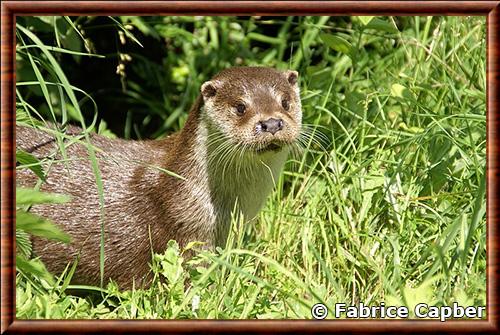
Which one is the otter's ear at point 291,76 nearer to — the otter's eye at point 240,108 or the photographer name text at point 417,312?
the otter's eye at point 240,108

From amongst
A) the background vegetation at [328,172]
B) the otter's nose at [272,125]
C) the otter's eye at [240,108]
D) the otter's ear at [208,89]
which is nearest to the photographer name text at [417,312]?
the background vegetation at [328,172]

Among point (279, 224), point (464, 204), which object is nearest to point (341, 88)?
point (279, 224)

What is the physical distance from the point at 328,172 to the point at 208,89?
740 mm

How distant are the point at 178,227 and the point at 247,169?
37 centimetres

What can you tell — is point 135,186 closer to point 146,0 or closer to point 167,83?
point 146,0

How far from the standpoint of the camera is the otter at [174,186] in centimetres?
369

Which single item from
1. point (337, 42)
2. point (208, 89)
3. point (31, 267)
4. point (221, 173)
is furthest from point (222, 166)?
point (31, 267)

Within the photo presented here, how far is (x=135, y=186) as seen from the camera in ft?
12.7

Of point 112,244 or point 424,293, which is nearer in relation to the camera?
point 424,293

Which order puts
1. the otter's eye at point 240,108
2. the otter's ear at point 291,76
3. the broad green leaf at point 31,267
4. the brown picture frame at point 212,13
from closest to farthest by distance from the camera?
the brown picture frame at point 212,13 → the broad green leaf at point 31,267 → the otter's eye at point 240,108 → the otter's ear at point 291,76

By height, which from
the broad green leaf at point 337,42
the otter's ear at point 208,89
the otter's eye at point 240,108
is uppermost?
the broad green leaf at point 337,42

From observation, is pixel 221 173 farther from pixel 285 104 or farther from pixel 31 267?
pixel 31 267

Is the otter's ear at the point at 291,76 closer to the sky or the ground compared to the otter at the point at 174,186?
closer to the sky

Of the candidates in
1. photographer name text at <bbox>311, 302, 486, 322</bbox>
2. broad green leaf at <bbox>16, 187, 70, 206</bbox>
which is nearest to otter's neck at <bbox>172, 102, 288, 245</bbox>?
photographer name text at <bbox>311, 302, 486, 322</bbox>
